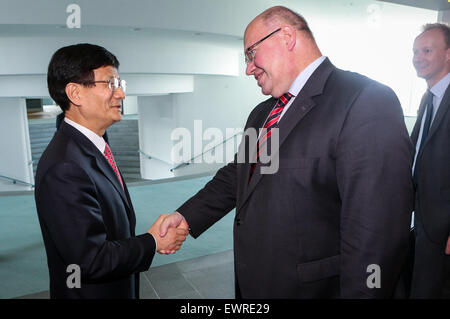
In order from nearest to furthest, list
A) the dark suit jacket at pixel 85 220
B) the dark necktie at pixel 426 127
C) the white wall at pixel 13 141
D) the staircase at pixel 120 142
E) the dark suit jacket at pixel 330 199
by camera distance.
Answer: the dark suit jacket at pixel 330 199, the dark suit jacket at pixel 85 220, the dark necktie at pixel 426 127, the white wall at pixel 13 141, the staircase at pixel 120 142

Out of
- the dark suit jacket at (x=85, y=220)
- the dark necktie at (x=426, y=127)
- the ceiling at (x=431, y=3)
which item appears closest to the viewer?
the dark suit jacket at (x=85, y=220)

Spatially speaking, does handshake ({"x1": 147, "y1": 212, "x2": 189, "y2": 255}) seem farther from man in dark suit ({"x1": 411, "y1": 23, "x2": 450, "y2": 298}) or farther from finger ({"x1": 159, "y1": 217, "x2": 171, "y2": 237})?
man in dark suit ({"x1": 411, "y1": 23, "x2": 450, "y2": 298})

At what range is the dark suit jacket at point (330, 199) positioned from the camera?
1214mm

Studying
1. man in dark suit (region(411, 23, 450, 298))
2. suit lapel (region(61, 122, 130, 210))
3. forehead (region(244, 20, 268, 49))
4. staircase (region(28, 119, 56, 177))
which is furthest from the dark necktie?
staircase (region(28, 119, 56, 177))

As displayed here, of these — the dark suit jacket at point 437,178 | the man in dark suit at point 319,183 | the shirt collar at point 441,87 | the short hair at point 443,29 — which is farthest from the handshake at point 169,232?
the short hair at point 443,29

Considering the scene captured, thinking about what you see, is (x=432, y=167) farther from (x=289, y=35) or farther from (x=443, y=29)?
(x=289, y=35)

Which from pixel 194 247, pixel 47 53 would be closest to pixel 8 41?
pixel 47 53

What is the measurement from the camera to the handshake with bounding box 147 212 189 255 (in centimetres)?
195

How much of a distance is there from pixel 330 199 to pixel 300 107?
376 millimetres

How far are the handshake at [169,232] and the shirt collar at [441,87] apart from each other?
6.01ft

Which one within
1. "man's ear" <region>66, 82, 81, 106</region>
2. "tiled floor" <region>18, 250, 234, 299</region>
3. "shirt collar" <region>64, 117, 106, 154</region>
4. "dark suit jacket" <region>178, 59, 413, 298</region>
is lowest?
"tiled floor" <region>18, 250, 234, 299</region>

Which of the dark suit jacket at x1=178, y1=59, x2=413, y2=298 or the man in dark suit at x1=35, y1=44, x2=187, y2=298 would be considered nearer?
the dark suit jacket at x1=178, y1=59, x2=413, y2=298

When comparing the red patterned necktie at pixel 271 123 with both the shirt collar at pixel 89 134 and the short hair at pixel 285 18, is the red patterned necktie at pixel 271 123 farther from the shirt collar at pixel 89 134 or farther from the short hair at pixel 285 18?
the shirt collar at pixel 89 134

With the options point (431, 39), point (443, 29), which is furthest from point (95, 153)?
point (443, 29)
